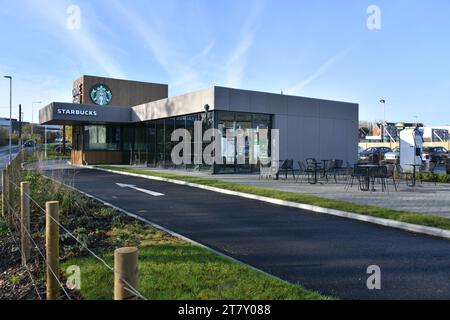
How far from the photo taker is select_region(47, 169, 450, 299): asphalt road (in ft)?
15.5

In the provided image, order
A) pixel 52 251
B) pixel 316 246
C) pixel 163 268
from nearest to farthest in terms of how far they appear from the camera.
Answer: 1. pixel 52 251
2. pixel 163 268
3. pixel 316 246

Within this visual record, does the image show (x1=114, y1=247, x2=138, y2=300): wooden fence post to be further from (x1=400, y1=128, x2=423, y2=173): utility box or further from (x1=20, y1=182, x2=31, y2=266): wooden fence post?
(x1=400, y1=128, x2=423, y2=173): utility box

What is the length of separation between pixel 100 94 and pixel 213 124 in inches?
832

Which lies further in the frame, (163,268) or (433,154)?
(433,154)

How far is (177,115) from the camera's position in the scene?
23.6 metres

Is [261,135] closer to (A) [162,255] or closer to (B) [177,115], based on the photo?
(B) [177,115]

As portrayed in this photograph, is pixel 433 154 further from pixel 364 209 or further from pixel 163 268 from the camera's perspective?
pixel 163 268

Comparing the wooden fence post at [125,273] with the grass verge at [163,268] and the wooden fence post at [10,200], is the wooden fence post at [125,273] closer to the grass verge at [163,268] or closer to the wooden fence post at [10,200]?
the grass verge at [163,268]

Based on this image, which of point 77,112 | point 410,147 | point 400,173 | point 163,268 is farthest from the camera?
point 77,112

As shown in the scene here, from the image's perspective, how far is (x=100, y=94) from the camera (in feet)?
124

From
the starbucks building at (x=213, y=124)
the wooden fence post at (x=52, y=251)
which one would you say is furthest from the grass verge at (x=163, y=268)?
the starbucks building at (x=213, y=124)

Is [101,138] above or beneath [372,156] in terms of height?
above

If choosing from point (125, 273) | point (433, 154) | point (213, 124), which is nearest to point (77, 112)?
point (213, 124)
